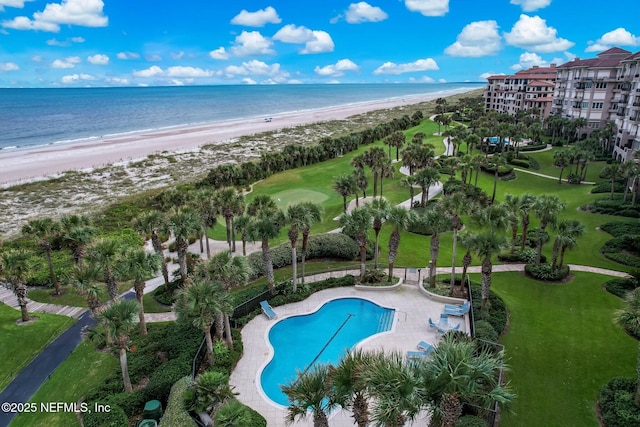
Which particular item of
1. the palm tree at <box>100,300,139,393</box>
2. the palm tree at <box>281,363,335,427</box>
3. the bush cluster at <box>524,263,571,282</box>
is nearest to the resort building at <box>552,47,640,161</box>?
the bush cluster at <box>524,263,571,282</box>

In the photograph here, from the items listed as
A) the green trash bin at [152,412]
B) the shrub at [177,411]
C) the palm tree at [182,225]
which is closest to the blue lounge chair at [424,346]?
the shrub at [177,411]

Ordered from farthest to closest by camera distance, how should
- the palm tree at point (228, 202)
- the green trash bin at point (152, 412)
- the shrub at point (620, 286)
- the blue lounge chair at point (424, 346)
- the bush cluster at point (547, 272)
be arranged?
the palm tree at point (228, 202)
the bush cluster at point (547, 272)
the shrub at point (620, 286)
the blue lounge chair at point (424, 346)
the green trash bin at point (152, 412)

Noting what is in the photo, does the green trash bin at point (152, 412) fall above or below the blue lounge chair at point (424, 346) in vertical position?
below

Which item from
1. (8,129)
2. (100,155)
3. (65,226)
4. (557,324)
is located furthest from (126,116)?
(557,324)

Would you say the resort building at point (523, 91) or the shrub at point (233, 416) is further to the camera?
the resort building at point (523, 91)

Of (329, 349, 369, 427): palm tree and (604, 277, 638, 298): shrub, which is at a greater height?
(329, 349, 369, 427): palm tree

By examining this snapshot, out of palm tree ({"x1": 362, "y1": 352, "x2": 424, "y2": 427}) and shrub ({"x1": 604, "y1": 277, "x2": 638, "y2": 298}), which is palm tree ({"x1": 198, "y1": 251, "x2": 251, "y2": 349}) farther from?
shrub ({"x1": 604, "y1": 277, "x2": 638, "y2": 298})

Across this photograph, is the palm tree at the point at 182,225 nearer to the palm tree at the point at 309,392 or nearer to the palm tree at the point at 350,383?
the palm tree at the point at 309,392

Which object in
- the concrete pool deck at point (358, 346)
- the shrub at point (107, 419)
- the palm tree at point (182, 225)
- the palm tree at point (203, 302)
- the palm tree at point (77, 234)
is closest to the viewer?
the shrub at point (107, 419)

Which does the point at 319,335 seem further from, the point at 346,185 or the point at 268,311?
the point at 346,185
